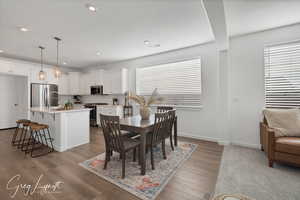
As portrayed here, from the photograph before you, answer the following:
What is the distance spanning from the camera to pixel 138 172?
2.12 metres

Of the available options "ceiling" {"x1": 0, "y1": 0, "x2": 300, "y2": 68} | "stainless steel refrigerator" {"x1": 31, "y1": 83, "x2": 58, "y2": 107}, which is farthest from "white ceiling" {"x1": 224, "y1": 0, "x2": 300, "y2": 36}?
"stainless steel refrigerator" {"x1": 31, "y1": 83, "x2": 58, "y2": 107}

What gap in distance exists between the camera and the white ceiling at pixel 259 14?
6.87 ft

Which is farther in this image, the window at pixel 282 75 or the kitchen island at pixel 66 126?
the kitchen island at pixel 66 126

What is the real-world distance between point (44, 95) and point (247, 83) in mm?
6958

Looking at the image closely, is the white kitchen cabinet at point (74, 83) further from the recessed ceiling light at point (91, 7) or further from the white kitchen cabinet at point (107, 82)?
the recessed ceiling light at point (91, 7)

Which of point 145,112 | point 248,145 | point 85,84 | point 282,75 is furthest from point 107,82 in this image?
point 282,75

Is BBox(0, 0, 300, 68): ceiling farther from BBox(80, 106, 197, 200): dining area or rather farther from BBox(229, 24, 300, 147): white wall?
BBox(80, 106, 197, 200): dining area

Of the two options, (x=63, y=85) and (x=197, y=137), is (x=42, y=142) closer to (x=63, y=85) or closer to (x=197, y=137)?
(x=63, y=85)

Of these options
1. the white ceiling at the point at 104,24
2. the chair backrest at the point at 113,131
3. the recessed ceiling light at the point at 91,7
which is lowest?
the chair backrest at the point at 113,131

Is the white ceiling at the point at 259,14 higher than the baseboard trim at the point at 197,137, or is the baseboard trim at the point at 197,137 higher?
the white ceiling at the point at 259,14

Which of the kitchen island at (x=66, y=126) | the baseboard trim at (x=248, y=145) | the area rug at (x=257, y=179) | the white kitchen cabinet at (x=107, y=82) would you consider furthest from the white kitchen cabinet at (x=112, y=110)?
the baseboard trim at (x=248, y=145)

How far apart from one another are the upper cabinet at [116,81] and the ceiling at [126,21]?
158 cm

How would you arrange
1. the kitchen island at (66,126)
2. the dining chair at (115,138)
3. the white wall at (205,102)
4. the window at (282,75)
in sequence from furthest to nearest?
the white wall at (205,102), the kitchen island at (66,126), the window at (282,75), the dining chair at (115,138)

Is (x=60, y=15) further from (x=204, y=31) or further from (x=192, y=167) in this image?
(x=192, y=167)
